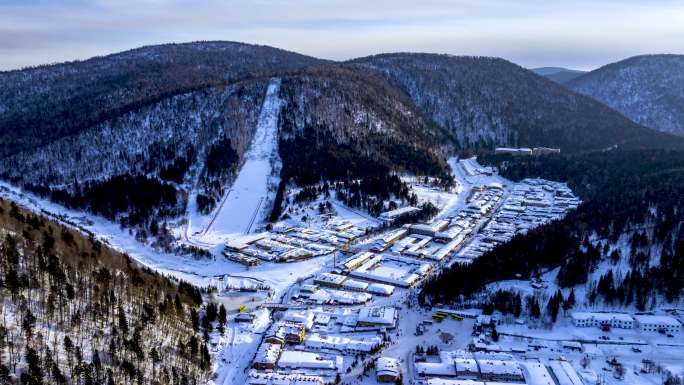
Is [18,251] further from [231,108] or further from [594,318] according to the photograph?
[231,108]

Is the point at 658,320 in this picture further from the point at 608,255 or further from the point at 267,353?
the point at 267,353

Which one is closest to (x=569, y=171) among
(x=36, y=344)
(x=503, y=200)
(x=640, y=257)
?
(x=503, y=200)

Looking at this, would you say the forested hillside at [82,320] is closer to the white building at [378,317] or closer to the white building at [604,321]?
the white building at [378,317]

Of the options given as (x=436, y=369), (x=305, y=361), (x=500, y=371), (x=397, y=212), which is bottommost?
(x=305, y=361)

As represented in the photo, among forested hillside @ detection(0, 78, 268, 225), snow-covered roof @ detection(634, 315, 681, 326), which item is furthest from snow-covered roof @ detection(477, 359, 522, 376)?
forested hillside @ detection(0, 78, 268, 225)

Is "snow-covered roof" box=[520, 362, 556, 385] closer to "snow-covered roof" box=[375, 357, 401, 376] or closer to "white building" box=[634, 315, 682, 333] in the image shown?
"snow-covered roof" box=[375, 357, 401, 376]

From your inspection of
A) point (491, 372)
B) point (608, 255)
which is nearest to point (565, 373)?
point (491, 372)
